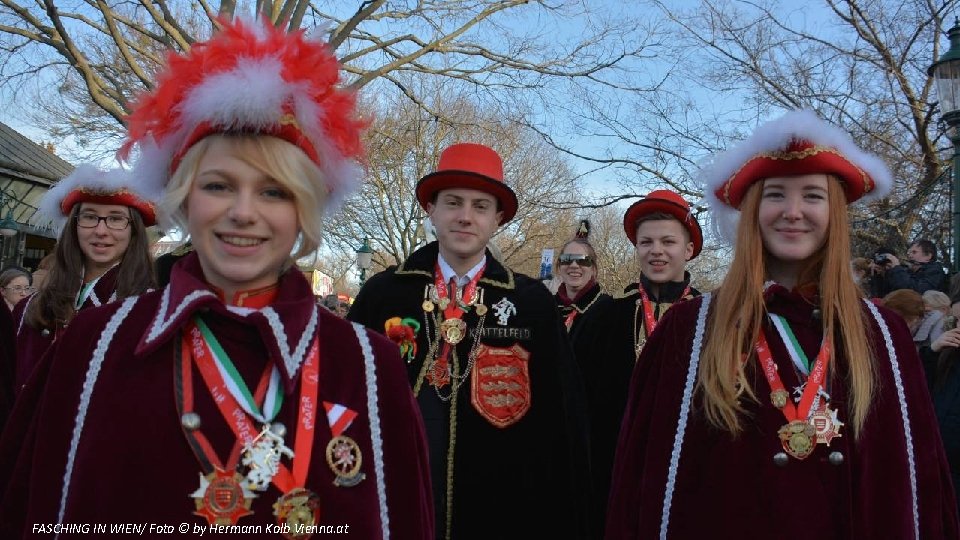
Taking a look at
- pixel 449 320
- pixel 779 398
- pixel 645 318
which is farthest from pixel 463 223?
pixel 779 398

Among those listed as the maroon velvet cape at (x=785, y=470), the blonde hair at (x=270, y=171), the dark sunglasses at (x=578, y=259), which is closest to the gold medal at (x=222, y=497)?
the blonde hair at (x=270, y=171)

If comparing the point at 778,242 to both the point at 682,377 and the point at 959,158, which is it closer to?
the point at 682,377

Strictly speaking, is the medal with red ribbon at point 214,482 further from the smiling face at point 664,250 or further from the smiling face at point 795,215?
the smiling face at point 664,250

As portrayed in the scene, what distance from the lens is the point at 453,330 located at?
13.2ft

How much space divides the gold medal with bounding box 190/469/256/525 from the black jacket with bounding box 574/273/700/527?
3.20 metres

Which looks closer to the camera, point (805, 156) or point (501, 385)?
point (805, 156)

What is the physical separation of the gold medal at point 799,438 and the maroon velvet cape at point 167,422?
1.23 meters

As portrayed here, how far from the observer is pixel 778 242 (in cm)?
278

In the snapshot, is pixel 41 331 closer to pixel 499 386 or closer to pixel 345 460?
pixel 499 386

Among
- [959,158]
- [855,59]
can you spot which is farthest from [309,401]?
[855,59]

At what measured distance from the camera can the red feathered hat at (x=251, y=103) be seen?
Answer: 2.03 m

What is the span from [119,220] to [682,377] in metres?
3.45

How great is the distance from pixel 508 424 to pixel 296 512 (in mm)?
2145

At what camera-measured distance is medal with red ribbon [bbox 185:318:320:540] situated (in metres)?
1.86
